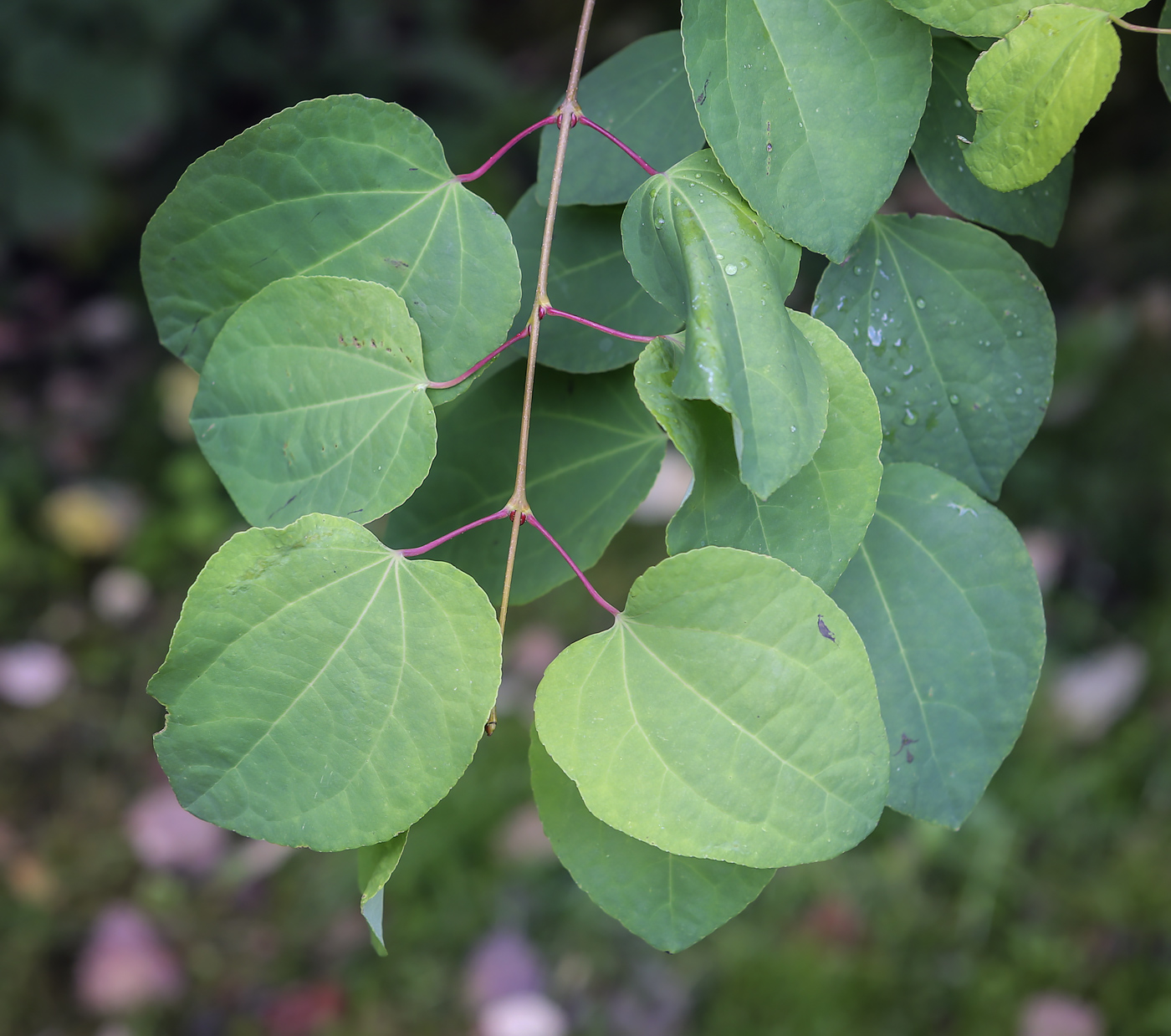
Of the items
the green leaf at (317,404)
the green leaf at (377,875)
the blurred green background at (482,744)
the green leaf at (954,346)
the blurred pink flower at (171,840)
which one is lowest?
the blurred pink flower at (171,840)

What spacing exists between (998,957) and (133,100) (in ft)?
6.35

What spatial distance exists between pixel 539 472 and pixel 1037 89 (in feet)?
0.89

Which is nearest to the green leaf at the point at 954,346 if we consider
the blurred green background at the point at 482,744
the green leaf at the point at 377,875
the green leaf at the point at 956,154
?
the green leaf at the point at 956,154

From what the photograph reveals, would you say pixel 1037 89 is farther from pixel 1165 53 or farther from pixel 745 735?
pixel 745 735

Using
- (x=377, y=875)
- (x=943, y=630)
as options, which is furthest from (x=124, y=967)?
(x=943, y=630)

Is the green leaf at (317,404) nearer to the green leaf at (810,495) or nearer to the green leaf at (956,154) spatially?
the green leaf at (810,495)

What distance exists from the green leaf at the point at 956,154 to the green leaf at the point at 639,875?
1.02 ft

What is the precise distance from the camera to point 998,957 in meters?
1.29

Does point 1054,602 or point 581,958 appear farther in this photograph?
point 1054,602

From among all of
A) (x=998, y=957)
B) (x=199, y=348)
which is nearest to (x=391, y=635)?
(x=199, y=348)

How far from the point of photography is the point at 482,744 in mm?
1493

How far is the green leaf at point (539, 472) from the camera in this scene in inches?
19.4

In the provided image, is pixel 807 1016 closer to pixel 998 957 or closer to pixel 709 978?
pixel 709 978

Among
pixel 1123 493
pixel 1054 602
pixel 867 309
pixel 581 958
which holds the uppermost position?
pixel 867 309
